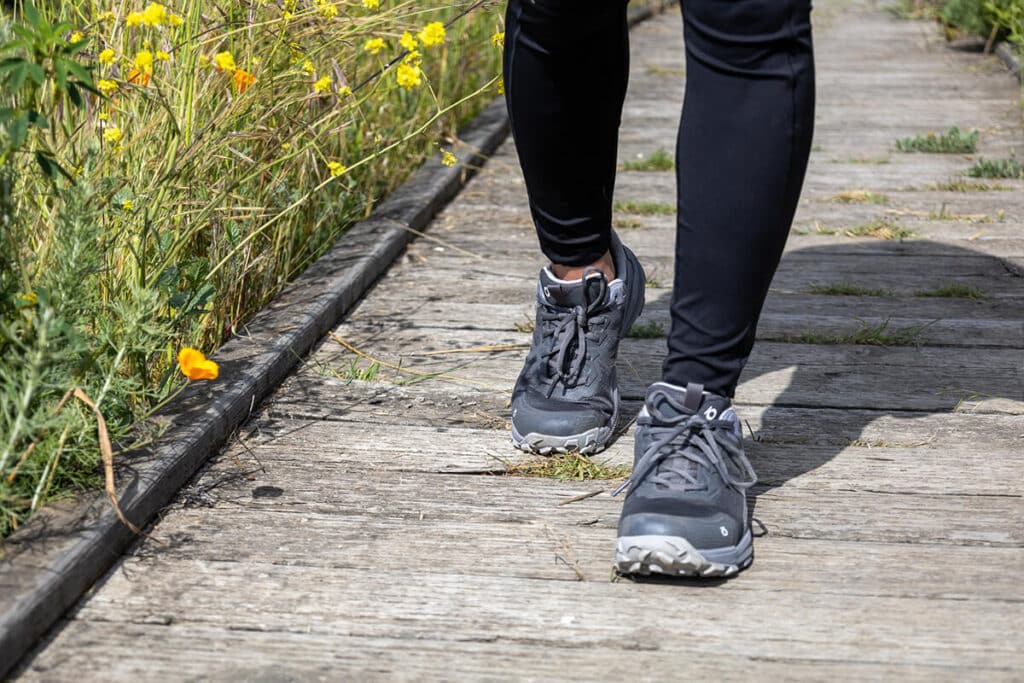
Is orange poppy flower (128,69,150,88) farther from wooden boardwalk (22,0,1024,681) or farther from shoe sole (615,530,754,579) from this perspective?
shoe sole (615,530,754,579)

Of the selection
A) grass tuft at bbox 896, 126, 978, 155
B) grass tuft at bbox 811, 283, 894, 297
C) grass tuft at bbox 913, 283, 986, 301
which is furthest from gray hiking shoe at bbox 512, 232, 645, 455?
grass tuft at bbox 896, 126, 978, 155

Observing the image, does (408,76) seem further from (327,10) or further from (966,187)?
(966,187)

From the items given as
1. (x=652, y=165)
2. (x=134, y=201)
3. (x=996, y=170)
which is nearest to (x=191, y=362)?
(x=134, y=201)

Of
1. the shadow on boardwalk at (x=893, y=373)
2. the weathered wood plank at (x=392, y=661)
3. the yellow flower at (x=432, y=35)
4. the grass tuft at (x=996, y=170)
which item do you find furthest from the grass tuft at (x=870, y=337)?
the grass tuft at (x=996, y=170)

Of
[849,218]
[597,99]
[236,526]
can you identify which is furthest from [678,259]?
[849,218]

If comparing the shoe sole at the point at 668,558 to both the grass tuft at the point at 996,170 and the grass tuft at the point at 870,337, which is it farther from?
the grass tuft at the point at 996,170

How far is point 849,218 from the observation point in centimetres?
345

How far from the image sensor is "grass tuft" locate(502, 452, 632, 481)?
6.31 ft

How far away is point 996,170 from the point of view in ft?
12.5

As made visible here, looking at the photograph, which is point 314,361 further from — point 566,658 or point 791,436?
point 566,658

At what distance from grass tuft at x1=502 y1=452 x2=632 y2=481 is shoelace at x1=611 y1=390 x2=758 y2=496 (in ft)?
0.61

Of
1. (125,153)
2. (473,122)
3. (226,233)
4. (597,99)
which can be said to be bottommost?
(473,122)

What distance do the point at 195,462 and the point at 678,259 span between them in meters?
0.77

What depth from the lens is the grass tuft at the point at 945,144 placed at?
4172mm
